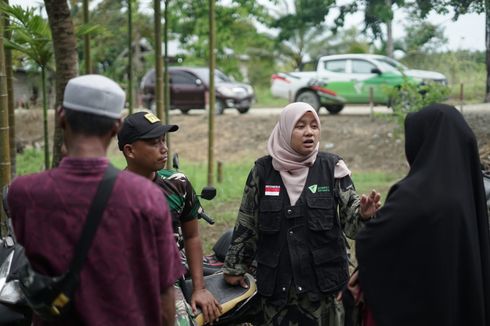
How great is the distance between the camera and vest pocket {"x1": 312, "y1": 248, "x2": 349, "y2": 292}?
3.34m

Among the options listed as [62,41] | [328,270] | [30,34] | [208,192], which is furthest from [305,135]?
[30,34]

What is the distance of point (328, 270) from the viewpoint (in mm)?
3369

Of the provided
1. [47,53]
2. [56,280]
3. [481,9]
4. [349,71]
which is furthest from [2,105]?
[349,71]

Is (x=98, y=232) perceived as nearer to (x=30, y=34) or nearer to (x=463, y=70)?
(x=30, y=34)

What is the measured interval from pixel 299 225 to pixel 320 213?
A: 0.12 meters

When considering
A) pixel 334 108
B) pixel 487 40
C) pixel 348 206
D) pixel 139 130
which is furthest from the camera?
pixel 334 108

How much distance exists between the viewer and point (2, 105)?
4.59m

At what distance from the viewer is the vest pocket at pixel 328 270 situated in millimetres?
3336

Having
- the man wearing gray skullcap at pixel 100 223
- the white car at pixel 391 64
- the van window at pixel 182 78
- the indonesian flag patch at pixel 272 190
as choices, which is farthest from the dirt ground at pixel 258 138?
the man wearing gray skullcap at pixel 100 223

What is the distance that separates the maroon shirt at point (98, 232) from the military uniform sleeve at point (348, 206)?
1.34 metres

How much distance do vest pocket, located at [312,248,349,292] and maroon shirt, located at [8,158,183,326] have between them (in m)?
1.30

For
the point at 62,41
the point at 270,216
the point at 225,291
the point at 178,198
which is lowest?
the point at 225,291

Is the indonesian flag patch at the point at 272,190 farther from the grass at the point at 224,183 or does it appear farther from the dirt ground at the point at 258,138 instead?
the dirt ground at the point at 258,138

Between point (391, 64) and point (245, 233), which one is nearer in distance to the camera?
point (245, 233)
